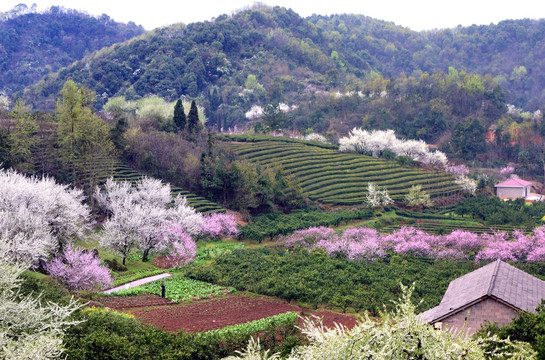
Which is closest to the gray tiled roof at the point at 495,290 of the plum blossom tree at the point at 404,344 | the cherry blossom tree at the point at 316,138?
the plum blossom tree at the point at 404,344

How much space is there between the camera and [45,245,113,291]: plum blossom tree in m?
25.3

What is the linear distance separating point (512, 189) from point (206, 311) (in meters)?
46.3

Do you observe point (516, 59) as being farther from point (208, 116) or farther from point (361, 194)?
point (361, 194)

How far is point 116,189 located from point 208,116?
55.3 metres

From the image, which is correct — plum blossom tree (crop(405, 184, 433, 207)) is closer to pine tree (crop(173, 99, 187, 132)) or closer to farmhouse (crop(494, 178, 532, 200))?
farmhouse (crop(494, 178, 532, 200))

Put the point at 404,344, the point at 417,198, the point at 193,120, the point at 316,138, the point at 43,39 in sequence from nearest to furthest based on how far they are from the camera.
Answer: the point at 404,344, the point at 417,198, the point at 193,120, the point at 316,138, the point at 43,39

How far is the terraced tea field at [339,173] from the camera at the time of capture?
5397 centimetres

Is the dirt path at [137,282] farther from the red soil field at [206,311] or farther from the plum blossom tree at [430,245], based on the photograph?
the plum blossom tree at [430,245]

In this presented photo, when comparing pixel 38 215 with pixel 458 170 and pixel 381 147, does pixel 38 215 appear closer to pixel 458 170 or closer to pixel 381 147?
pixel 381 147

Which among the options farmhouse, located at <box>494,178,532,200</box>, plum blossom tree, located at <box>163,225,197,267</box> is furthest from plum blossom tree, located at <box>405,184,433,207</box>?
plum blossom tree, located at <box>163,225,197,267</box>

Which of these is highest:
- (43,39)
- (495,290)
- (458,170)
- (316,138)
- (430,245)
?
(43,39)

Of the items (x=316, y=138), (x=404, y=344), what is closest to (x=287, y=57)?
(x=316, y=138)

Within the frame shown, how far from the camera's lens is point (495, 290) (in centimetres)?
1532

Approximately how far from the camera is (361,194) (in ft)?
175
